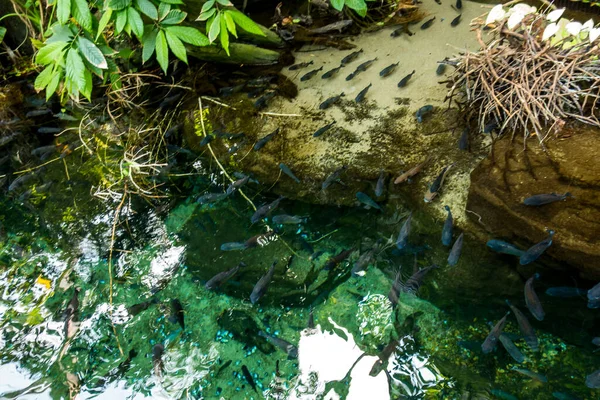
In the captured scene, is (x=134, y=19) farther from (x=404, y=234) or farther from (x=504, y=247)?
(x=504, y=247)

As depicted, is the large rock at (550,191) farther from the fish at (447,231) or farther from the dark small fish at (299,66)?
the dark small fish at (299,66)

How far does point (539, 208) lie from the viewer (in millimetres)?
3100

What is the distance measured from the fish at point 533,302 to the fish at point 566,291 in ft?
0.42

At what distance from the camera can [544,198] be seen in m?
3.04

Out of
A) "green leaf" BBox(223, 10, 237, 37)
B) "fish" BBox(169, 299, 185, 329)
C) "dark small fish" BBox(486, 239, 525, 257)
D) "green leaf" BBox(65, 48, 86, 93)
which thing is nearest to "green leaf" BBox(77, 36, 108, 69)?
"green leaf" BBox(65, 48, 86, 93)

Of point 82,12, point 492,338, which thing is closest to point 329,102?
point 82,12

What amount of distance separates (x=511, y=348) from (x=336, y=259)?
4.66 ft

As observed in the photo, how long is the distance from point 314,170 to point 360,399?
194 cm

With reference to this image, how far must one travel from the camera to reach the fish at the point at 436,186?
3602mm

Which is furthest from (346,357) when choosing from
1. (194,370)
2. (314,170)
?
(314,170)

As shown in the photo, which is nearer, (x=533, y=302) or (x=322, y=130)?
(x=533, y=302)

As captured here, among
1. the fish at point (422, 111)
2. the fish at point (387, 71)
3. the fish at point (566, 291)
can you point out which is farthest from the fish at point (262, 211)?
the fish at point (566, 291)

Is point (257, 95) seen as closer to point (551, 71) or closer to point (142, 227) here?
point (142, 227)

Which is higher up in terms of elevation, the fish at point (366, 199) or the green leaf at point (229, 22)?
the green leaf at point (229, 22)
